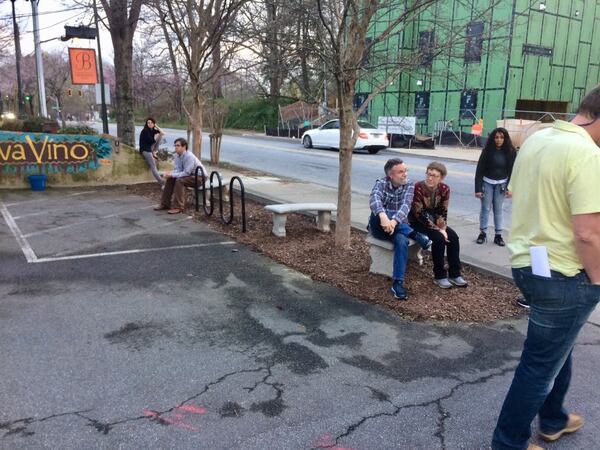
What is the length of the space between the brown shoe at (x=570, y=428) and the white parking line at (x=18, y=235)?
5.60 meters

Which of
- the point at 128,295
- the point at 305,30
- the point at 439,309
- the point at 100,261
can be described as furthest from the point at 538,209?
the point at 100,261

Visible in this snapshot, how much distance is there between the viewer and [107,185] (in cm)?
1212

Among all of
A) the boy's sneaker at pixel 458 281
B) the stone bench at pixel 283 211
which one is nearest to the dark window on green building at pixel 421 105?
the stone bench at pixel 283 211

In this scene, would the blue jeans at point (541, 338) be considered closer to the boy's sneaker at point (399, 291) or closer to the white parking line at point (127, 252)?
the boy's sneaker at point (399, 291)

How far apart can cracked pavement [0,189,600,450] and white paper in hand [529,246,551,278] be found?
1.11m

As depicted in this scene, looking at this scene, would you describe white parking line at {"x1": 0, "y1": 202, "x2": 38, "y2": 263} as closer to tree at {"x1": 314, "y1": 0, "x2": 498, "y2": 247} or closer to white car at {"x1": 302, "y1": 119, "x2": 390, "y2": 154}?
tree at {"x1": 314, "y1": 0, "x2": 498, "y2": 247}

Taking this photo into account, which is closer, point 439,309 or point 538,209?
point 538,209

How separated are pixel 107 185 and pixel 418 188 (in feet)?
29.0

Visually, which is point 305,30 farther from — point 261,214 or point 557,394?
point 557,394

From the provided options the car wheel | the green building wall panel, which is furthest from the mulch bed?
the green building wall panel

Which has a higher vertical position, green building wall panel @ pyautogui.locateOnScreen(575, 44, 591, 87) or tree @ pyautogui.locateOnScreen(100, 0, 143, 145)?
green building wall panel @ pyautogui.locateOnScreen(575, 44, 591, 87)

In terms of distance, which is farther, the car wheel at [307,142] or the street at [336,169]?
the car wheel at [307,142]

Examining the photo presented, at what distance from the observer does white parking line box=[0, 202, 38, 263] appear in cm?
629

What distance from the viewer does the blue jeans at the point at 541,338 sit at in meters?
2.31
